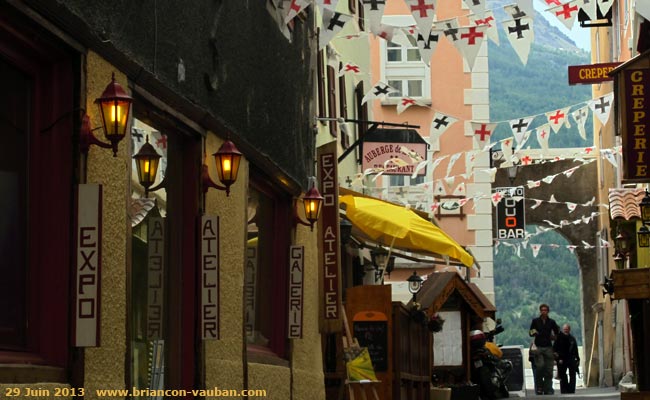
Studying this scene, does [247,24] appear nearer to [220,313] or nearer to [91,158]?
[220,313]

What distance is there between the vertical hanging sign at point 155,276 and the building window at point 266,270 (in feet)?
6.81

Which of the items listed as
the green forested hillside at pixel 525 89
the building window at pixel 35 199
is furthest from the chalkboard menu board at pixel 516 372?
the green forested hillside at pixel 525 89

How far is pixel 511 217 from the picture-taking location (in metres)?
42.1

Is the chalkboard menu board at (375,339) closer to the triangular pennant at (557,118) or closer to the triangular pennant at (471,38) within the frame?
the triangular pennant at (471,38)

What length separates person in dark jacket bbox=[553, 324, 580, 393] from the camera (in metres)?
32.1

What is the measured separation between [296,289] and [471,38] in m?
3.20

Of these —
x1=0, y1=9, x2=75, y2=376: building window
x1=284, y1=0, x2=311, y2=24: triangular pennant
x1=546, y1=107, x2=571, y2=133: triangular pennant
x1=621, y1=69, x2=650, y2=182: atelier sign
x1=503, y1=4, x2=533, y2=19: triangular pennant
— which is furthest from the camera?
x1=546, y1=107, x2=571, y2=133: triangular pennant

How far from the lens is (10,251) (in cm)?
723

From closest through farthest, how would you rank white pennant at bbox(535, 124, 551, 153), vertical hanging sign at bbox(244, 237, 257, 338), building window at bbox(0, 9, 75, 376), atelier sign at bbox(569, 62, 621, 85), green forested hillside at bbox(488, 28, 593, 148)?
building window at bbox(0, 9, 75, 376), vertical hanging sign at bbox(244, 237, 257, 338), atelier sign at bbox(569, 62, 621, 85), white pennant at bbox(535, 124, 551, 153), green forested hillside at bbox(488, 28, 593, 148)

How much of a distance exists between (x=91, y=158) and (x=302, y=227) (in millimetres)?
7575

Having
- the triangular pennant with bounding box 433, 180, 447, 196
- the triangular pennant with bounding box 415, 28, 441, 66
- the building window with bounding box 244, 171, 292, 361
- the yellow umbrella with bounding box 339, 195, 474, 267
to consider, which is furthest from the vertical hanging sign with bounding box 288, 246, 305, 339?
the triangular pennant with bounding box 433, 180, 447, 196

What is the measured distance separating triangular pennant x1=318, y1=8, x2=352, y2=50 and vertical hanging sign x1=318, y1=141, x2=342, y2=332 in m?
2.15

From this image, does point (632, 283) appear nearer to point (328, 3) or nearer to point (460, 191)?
point (328, 3)

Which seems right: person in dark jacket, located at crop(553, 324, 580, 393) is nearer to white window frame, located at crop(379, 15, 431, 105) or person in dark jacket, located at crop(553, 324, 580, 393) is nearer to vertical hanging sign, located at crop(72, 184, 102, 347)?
white window frame, located at crop(379, 15, 431, 105)
